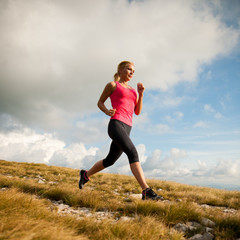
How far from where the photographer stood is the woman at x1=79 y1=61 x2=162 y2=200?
3.79 metres

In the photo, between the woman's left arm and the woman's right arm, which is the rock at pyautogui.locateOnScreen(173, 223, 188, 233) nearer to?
the woman's right arm

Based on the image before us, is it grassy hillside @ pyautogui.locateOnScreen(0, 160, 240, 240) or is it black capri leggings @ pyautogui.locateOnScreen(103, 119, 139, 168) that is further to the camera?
black capri leggings @ pyautogui.locateOnScreen(103, 119, 139, 168)

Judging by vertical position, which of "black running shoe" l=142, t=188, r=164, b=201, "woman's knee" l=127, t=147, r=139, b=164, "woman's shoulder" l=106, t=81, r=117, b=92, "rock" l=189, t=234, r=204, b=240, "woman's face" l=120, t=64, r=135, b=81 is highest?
"woman's face" l=120, t=64, r=135, b=81

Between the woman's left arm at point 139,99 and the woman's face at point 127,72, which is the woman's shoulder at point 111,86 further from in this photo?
the woman's left arm at point 139,99

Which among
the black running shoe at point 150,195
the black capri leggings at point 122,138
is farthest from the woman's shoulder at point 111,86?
the black running shoe at point 150,195

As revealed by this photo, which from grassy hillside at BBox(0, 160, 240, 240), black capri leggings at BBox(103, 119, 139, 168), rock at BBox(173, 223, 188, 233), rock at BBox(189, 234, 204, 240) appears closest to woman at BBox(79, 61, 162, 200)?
black capri leggings at BBox(103, 119, 139, 168)

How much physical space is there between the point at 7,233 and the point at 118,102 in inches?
123

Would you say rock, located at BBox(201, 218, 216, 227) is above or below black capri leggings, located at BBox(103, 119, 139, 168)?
below

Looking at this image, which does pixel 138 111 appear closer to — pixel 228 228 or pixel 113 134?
pixel 113 134

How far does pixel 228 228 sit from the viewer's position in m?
2.42

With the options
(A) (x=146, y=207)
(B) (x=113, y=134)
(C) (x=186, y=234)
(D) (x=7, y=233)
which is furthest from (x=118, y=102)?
(D) (x=7, y=233)

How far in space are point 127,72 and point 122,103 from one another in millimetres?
817

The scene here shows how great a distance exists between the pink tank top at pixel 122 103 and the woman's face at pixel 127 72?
0.32 meters

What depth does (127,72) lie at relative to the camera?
14.6ft
